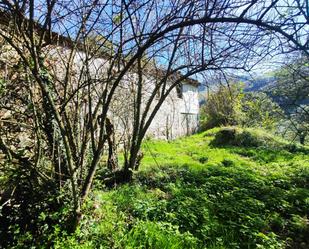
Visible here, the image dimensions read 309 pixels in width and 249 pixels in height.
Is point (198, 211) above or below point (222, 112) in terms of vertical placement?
below

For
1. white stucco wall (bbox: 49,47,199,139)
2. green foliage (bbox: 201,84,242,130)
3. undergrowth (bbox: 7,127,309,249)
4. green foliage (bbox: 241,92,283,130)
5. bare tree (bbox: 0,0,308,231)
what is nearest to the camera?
bare tree (bbox: 0,0,308,231)

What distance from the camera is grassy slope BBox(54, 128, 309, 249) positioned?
10.9 ft

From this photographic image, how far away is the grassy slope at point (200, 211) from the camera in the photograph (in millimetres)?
3324

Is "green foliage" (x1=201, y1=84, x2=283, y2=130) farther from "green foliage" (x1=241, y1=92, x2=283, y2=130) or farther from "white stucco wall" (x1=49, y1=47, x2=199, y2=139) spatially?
"white stucco wall" (x1=49, y1=47, x2=199, y2=139)

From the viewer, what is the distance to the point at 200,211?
4.28 m

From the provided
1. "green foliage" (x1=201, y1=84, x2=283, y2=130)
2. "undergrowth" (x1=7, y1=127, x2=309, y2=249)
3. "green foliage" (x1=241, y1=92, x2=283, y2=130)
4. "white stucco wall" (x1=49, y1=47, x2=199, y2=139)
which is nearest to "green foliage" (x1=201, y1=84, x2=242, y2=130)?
"green foliage" (x1=201, y1=84, x2=283, y2=130)

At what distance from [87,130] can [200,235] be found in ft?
6.90

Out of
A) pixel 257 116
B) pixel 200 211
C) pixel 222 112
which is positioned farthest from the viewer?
pixel 257 116

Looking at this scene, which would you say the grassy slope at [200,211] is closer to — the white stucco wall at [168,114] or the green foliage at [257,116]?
the white stucco wall at [168,114]

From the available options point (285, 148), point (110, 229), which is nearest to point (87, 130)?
point (110, 229)

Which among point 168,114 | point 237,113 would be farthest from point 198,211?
point 237,113

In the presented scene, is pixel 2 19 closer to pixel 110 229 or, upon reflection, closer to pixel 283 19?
pixel 110 229

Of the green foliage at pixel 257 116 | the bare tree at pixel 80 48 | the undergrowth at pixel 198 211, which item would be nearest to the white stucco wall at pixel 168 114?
the undergrowth at pixel 198 211

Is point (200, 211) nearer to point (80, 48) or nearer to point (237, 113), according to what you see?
point (80, 48)
